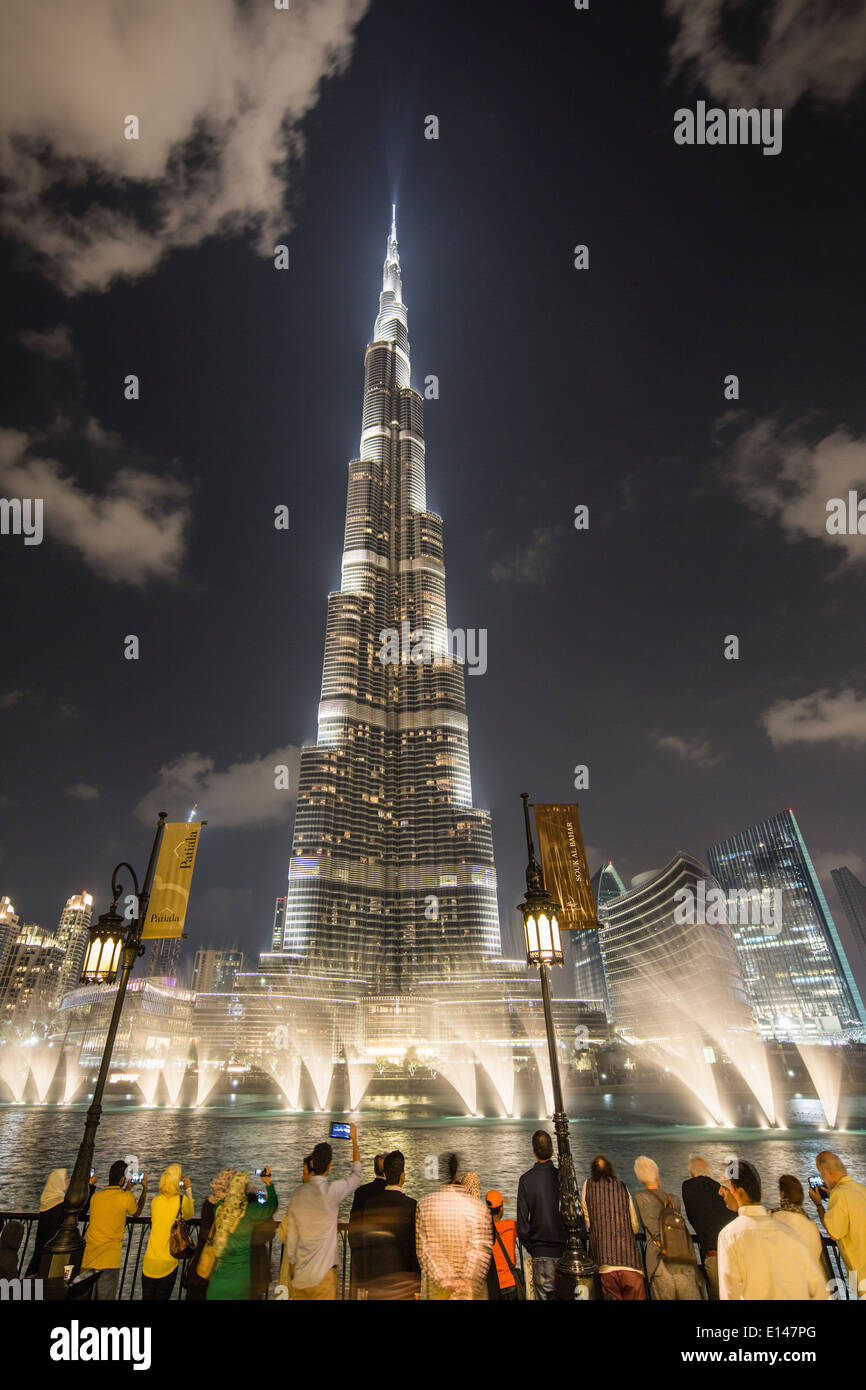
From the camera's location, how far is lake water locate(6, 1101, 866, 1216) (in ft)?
108

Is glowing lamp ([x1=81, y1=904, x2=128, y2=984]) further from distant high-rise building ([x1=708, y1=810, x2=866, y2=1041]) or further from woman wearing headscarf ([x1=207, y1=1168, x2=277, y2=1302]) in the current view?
distant high-rise building ([x1=708, y1=810, x2=866, y2=1041])

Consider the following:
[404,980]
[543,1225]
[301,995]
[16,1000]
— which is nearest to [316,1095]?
[301,995]

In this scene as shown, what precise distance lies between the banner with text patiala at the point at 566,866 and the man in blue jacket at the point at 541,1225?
6.07 metres

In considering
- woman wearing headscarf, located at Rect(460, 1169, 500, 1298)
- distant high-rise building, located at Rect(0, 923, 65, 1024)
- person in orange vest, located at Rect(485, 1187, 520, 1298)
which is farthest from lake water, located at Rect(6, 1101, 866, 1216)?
distant high-rise building, located at Rect(0, 923, 65, 1024)

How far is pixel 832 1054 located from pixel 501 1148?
96913mm

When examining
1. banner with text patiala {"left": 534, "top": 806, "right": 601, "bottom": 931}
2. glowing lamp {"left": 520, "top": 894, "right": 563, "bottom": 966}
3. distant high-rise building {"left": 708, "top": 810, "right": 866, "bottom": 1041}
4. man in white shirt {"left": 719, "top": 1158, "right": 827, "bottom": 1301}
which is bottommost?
man in white shirt {"left": 719, "top": 1158, "right": 827, "bottom": 1301}

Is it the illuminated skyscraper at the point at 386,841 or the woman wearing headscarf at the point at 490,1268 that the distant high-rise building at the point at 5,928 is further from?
the woman wearing headscarf at the point at 490,1268

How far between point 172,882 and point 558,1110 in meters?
10.9

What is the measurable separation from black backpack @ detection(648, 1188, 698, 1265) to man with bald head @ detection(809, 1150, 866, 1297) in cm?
146

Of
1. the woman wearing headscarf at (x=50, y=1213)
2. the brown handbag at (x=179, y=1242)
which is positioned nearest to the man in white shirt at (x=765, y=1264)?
the brown handbag at (x=179, y=1242)

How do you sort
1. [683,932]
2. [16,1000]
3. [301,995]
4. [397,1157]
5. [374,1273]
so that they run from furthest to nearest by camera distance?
[16,1000]
[683,932]
[301,995]
[397,1157]
[374,1273]
